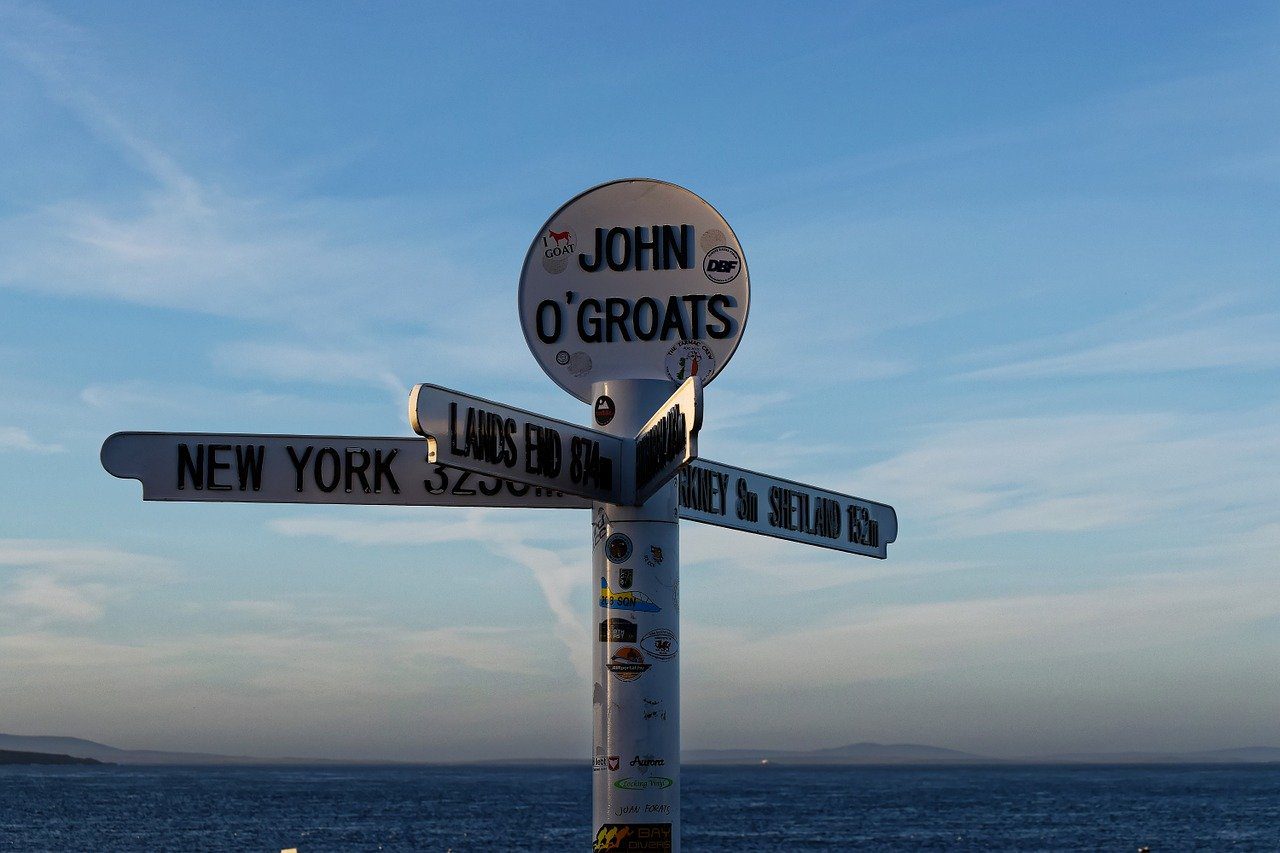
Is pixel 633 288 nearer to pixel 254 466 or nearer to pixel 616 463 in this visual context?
pixel 616 463

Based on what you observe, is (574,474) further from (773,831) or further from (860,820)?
(860,820)

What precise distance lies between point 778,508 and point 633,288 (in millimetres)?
1234

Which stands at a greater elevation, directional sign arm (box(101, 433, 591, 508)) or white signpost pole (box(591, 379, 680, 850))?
directional sign arm (box(101, 433, 591, 508))

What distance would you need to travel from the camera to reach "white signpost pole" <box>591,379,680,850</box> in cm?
648

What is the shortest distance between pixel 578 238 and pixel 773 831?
125991 mm

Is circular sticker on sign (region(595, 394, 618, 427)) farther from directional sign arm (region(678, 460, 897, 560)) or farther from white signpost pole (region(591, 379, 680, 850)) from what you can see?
directional sign arm (region(678, 460, 897, 560))

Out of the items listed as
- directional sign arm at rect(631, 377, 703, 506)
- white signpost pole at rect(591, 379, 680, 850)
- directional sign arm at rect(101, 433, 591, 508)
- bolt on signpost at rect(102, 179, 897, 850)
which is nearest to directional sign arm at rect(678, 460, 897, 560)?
bolt on signpost at rect(102, 179, 897, 850)

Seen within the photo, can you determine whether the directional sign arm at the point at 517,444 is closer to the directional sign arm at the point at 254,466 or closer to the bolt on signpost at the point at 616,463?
the bolt on signpost at the point at 616,463

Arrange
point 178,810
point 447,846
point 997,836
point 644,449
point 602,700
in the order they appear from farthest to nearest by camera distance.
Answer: point 178,810 < point 997,836 < point 447,846 < point 602,700 < point 644,449

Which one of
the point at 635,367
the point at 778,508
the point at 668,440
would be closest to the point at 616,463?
the point at 635,367

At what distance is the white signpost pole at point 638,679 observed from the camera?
6477 millimetres

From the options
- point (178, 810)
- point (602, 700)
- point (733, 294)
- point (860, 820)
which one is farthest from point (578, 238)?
point (178, 810)

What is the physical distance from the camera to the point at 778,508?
708 cm

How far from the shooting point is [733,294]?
688cm
